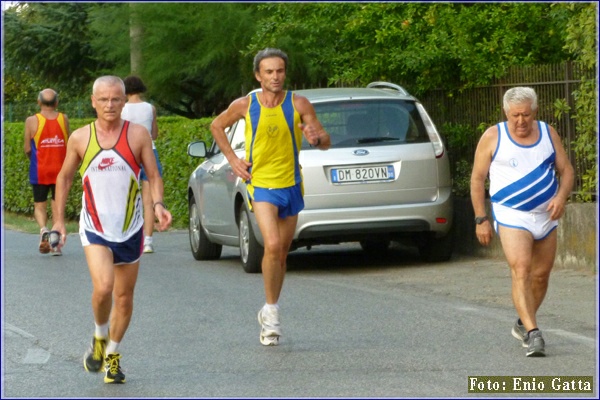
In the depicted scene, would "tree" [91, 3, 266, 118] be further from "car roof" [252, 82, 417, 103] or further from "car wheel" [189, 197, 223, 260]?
"car roof" [252, 82, 417, 103]

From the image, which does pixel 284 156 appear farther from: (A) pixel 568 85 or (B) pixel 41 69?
(B) pixel 41 69

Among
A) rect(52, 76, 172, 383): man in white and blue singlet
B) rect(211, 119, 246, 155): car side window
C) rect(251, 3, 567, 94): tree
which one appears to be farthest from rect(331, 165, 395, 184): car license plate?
rect(52, 76, 172, 383): man in white and blue singlet

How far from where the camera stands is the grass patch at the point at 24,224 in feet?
73.4

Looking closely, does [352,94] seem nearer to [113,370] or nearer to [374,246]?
[374,246]

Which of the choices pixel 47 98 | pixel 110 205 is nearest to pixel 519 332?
pixel 110 205

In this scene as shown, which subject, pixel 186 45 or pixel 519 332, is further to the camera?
pixel 186 45

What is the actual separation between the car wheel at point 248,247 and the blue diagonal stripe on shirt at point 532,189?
499cm

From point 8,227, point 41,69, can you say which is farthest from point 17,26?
point 8,227

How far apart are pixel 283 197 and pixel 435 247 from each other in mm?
5041

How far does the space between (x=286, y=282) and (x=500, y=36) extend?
4.60m

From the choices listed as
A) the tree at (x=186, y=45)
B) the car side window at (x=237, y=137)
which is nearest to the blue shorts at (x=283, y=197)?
the car side window at (x=237, y=137)

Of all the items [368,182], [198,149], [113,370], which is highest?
[198,149]

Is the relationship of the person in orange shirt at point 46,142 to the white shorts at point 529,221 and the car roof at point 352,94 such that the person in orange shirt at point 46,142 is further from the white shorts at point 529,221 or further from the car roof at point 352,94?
the white shorts at point 529,221

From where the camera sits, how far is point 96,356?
26.3 feet
